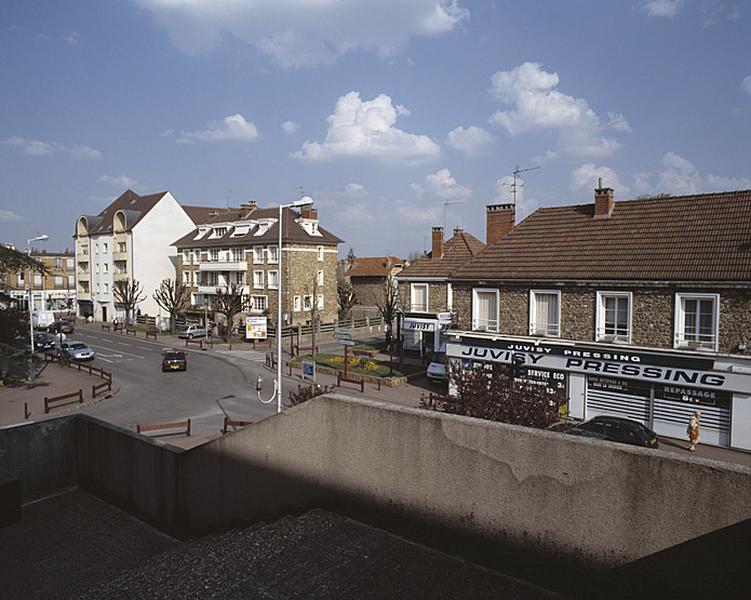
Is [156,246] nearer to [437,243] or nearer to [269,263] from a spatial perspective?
[269,263]

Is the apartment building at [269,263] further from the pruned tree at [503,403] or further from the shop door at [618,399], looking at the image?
the pruned tree at [503,403]

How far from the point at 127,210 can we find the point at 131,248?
445cm

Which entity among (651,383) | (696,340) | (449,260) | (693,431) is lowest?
(693,431)

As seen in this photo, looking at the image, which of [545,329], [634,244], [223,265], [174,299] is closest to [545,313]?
[545,329]

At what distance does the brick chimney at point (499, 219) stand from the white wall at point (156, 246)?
138 feet

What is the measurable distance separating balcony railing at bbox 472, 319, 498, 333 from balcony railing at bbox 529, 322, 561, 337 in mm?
1667

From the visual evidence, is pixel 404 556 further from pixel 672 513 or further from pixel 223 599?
pixel 672 513

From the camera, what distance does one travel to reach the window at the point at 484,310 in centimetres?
2465

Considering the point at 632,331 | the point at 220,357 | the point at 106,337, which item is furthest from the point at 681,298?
the point at 106,337

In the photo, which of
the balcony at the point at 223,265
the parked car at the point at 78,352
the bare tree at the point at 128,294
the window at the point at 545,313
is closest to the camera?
the window at the point at 545,313

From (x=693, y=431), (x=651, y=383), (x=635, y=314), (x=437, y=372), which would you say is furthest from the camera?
(x=437, y=372)

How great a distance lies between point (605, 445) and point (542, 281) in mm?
18791

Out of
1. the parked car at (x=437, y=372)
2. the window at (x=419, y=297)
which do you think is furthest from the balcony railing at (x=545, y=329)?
the window at (x=419, y=297)

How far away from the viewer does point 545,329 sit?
2308 cm
